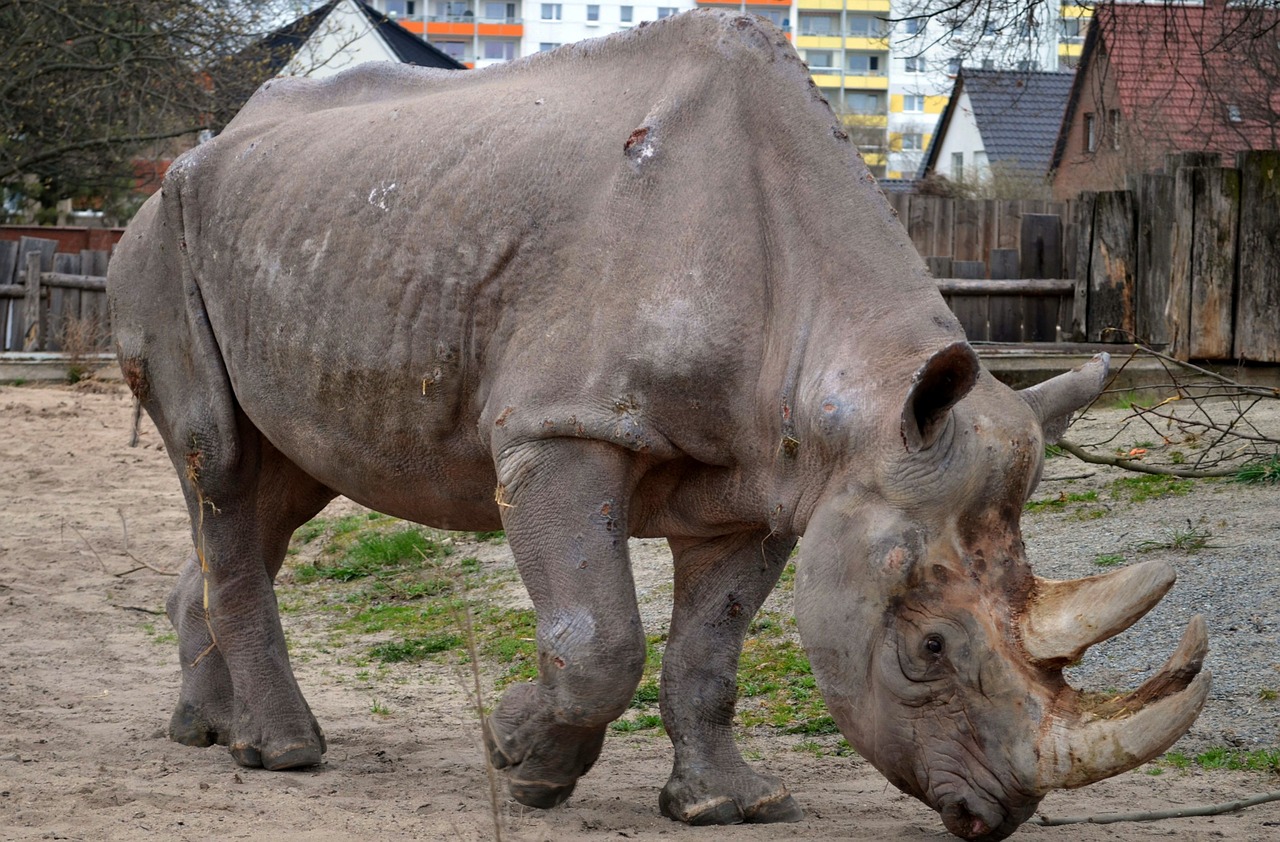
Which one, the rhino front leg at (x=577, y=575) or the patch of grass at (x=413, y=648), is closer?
the rhino front leg at (x=577, y=575)

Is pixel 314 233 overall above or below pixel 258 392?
above

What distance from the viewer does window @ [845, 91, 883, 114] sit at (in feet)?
298

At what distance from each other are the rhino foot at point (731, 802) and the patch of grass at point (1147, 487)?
4.39 m

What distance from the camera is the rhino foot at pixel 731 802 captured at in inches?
181

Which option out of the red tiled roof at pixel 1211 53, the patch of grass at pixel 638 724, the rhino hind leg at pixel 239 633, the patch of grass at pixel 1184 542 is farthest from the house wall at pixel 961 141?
the rhino hind leg at pixel 239 633

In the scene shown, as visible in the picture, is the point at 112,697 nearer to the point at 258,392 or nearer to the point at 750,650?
the point at 258,392

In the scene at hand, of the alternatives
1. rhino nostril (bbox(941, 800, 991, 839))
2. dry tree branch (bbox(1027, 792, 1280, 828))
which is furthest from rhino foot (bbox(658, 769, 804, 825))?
rhino nostril (bbox(941, 800, 991, 839))

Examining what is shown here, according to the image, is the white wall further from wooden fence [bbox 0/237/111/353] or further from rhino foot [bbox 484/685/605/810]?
rhino foot [bbox 484/685/605/810]

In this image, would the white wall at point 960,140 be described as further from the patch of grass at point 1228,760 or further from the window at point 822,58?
the patch of grass at point 1228,760

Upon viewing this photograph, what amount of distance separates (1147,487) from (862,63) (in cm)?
9078

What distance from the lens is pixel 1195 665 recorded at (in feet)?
11.5

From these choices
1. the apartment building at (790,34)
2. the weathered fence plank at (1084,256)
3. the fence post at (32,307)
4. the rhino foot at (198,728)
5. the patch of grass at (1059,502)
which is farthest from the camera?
the apartment building at (790,34)

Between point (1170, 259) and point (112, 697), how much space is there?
6.72 m

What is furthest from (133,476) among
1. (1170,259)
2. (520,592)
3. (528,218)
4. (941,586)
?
(941,586)
